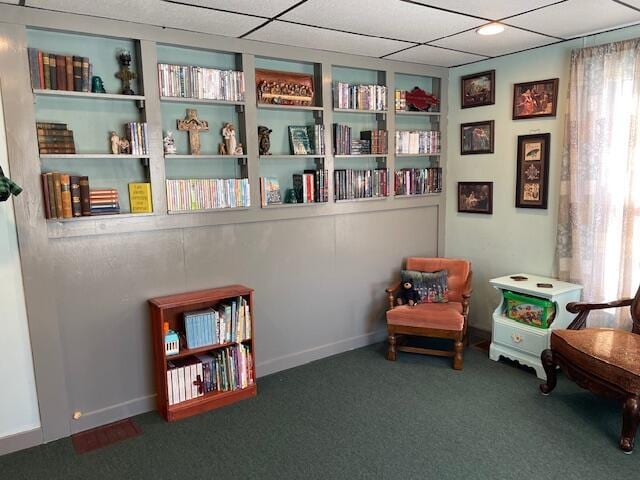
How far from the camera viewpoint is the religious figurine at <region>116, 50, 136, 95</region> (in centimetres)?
293


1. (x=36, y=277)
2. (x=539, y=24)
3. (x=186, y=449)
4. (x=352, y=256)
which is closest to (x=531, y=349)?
(x=352, y=256)

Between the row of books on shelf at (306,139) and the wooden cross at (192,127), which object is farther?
the row of books on shelf at (306,139)

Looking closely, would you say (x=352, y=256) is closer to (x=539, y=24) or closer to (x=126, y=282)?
(x=126, y=282)

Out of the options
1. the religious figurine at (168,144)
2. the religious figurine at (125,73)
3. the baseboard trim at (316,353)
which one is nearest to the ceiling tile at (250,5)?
the religious figurine at (125,73)

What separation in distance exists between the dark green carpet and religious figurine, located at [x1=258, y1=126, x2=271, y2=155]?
1.77 metres

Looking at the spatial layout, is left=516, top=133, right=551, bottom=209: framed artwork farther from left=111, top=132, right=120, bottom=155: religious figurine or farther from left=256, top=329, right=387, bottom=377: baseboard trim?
left=111, top=132, right=120, bottom=155: religious figurine

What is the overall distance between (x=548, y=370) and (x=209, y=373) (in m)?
2.34

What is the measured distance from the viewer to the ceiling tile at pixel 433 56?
3.76 m

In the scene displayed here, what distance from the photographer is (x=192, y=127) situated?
10.7 feet

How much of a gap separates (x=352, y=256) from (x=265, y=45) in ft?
6.09

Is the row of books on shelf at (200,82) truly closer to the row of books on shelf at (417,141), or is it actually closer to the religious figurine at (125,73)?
the religious figurine at (125,73)

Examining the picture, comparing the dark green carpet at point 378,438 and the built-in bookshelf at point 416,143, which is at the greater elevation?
the built-in bookshelf at point 416,143

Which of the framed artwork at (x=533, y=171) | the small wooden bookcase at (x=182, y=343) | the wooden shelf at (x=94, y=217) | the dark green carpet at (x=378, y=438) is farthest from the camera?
the framed artwork at (x=533, y=171)

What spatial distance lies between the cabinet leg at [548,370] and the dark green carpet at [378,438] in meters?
0.06
